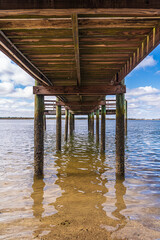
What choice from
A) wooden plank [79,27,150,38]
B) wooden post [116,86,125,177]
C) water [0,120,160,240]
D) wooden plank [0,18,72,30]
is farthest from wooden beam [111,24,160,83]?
water [0,120,160,240]

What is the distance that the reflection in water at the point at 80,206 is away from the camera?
11.9ft

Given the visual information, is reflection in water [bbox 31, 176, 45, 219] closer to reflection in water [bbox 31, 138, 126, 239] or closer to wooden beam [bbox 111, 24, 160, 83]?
reflection in water [bbox 31, 138, 126, 239]

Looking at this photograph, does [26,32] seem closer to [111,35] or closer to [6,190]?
[111,35]

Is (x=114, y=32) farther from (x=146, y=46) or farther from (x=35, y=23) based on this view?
(x=35, y=23)

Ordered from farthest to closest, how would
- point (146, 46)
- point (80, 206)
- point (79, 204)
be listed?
point (79, 204) → point (80, 206) → point (146, 46)

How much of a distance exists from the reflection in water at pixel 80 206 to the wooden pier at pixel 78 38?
1.03 m

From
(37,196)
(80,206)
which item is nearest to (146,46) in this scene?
(80,206)

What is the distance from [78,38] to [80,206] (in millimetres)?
3624

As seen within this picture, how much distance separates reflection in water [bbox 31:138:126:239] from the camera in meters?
3.63

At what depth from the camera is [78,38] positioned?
3.86 meters

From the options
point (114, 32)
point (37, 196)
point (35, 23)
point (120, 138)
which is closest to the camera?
point (35, 23)
